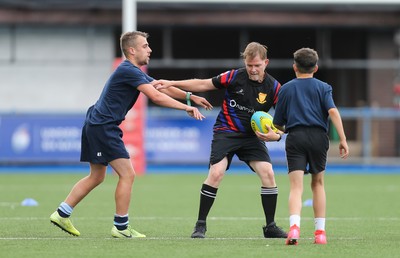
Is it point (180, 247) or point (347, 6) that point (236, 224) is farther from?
point (347, 6)

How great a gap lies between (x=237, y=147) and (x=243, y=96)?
1.62 feet

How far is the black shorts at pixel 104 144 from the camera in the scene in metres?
9.38

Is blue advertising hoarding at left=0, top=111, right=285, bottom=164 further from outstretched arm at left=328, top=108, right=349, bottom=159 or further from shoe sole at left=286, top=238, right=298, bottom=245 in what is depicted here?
shoe sole at left=286, top=238, right=298, bottom=245

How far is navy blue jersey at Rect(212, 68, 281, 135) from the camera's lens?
9586 mm

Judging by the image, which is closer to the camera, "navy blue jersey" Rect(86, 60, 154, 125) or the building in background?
"navy blue jersey" Rect(86, 60, 154, 125)

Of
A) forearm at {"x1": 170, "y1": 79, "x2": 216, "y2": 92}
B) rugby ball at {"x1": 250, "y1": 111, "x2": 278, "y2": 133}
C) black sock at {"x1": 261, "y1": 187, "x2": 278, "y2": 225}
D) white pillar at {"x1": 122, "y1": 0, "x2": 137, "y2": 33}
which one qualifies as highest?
white pillar at {"x1": 122, "y1": 0, "x2": 137, "y2": 33}

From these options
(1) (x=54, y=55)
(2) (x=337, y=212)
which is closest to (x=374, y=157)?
(1) (x=54, y=55)

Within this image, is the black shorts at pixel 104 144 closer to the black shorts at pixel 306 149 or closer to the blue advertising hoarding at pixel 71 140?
the black shorts at pixel 306 149

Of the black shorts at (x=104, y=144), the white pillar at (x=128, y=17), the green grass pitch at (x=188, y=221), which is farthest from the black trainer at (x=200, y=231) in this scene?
the white pillar at (x=128, y=17)

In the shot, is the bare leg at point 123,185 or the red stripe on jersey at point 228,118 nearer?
the bare leg at point 123,185

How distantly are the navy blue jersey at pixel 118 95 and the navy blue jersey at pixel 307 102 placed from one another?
150 cm

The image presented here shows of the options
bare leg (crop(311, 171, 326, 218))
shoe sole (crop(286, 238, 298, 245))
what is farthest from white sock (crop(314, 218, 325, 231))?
shoe sole (crop(286, 238, 298, 245))

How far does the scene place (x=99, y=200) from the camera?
14.6 metres

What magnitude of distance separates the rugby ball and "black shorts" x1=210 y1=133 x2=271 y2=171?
1.08ft
